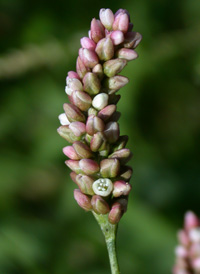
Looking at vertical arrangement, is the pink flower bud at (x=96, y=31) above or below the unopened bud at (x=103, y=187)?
above

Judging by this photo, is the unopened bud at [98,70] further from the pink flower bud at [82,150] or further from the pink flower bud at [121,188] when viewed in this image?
the pink flower bud at [121,188]

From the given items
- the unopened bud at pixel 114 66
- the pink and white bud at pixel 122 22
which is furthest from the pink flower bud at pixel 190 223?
the pink and white bud at pixel 122 22

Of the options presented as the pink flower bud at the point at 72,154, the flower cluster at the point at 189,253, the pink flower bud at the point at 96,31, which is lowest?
the flower cluster at the point at 189,253

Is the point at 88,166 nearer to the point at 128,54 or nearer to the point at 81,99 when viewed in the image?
the point at 81,99

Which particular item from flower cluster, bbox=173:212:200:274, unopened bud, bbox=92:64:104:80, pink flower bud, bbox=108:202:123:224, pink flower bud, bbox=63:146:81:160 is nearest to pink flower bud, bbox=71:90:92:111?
unopened bud, bbox=92:64:104:80

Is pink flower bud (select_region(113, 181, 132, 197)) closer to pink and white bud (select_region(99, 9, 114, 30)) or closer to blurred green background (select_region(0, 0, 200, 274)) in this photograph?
pink and white bud (select_region(99, 9, 114, 30))
